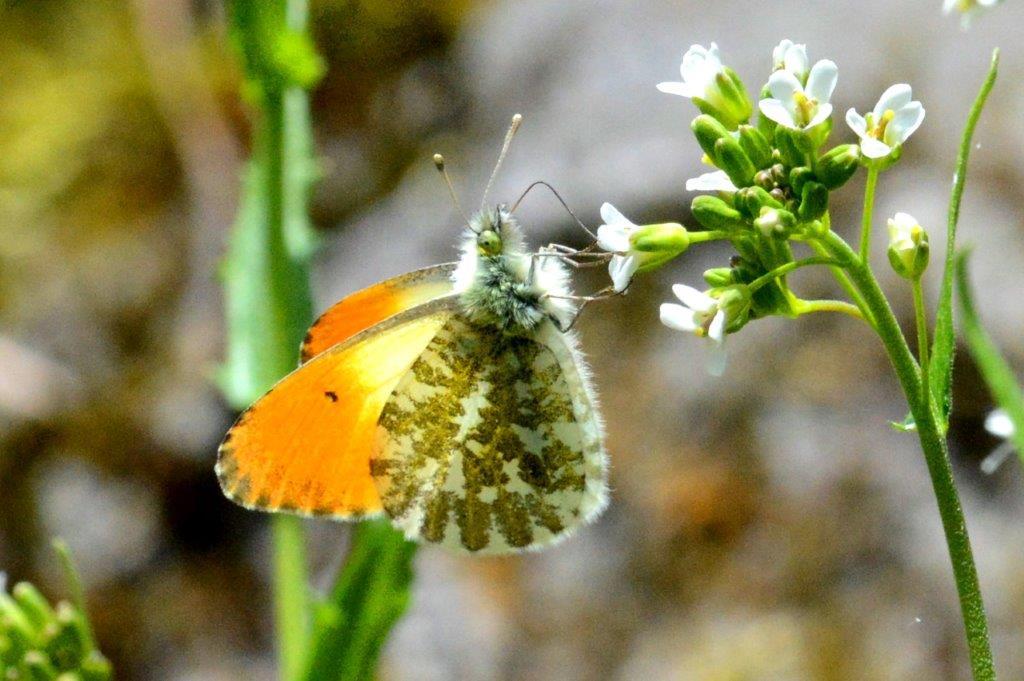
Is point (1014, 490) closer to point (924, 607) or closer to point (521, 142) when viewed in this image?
point (924, 607)

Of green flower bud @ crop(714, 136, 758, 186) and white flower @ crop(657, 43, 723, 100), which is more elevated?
white flower @ crop(657, 43, 723, 100)

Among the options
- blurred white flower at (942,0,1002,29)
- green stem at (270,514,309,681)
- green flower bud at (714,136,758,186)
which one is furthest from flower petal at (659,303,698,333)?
green stem at (270,514,309,681)

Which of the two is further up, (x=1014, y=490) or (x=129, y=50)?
(x=129, y=50)

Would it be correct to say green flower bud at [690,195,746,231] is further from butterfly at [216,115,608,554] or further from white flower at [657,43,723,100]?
butterfly at [216,115,608,554]

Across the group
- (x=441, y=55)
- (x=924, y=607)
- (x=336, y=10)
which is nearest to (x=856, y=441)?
(x=924, y=607)

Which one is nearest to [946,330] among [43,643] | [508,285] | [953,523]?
[953,523]

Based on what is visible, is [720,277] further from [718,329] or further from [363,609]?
[363,609]

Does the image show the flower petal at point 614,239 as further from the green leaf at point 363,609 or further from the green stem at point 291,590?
the green stem at point 291,590
